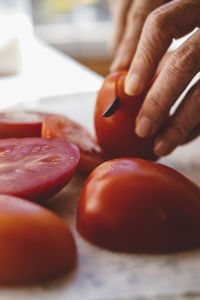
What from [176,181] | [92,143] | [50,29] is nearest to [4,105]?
[92,143]

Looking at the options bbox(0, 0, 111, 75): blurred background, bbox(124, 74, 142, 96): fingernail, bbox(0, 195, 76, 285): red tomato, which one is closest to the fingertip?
bbox(124, 74, 142, 96): fingernail

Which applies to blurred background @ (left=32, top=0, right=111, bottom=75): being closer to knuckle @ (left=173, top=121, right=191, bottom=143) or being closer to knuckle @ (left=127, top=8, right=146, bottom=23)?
knuckle @ (left=127, top=8, right=146, bottom=23)

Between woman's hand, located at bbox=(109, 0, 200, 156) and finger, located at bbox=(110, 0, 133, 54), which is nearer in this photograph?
woman's hand, located at bbox=(109, 0, 200, 156)

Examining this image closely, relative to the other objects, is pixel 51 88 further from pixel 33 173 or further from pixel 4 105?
pixel 33 173

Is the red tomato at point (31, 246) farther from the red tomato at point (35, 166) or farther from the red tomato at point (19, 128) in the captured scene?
the red tomato at point (19, 128)

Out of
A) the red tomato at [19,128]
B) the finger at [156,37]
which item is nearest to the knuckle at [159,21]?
the finger at [156,37]

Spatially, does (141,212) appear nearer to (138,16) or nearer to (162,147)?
(162,147)
